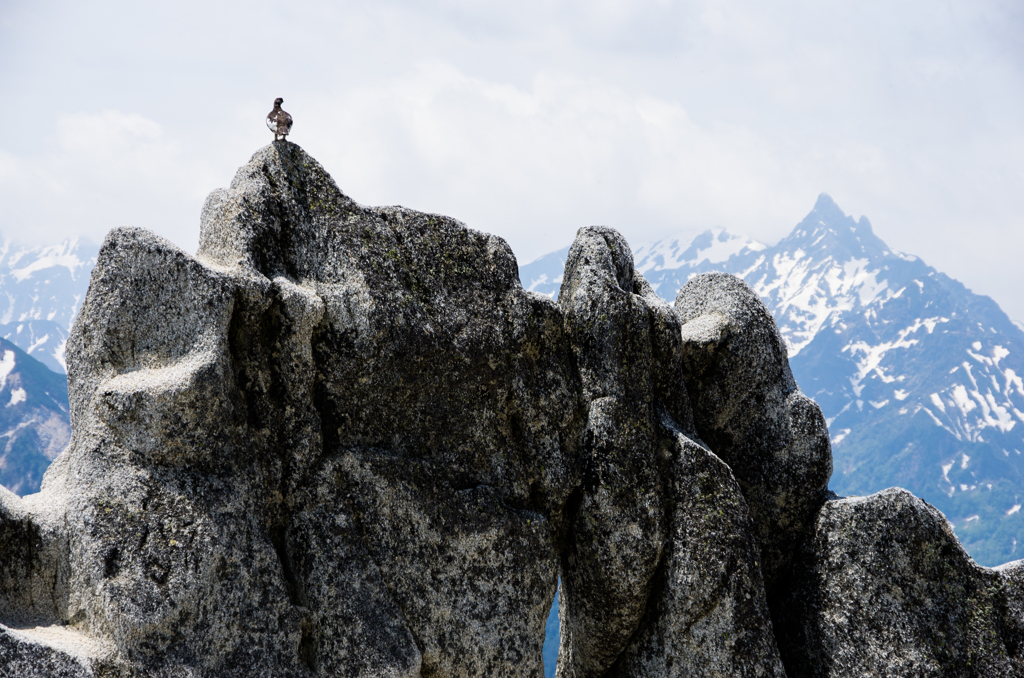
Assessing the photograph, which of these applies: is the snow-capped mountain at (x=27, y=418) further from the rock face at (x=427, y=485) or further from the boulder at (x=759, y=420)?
the boulder at (x=759, y=420)

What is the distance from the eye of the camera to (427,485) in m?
10.1

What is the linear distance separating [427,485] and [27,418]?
135m

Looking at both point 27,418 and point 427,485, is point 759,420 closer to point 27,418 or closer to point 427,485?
point 427,485

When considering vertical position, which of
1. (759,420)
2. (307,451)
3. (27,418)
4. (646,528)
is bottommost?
(307,451)

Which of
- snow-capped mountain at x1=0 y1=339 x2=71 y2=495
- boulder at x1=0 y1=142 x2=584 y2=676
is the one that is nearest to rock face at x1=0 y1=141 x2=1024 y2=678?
boulder at x1=0 y1=142 x2=584 y2=676

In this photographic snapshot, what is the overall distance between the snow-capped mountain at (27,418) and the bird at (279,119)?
119 meters

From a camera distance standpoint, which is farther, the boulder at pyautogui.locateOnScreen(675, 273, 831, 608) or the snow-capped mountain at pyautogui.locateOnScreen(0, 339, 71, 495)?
the snow-capped mountain at pyautogui.locateOnScreen(0, 339, 71, 495)

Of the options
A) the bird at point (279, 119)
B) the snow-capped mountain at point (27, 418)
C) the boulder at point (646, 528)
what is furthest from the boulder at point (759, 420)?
the snow-capped mountain at point (27, 418)

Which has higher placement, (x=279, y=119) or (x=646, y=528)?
(x=279, y=119)

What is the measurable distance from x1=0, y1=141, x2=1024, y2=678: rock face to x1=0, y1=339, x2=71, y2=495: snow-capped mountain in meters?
119

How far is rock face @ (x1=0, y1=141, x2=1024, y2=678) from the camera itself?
848cm

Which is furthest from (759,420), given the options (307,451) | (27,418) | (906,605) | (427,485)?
(27,418)

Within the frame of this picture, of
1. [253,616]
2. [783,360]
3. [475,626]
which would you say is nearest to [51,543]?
[253,616]

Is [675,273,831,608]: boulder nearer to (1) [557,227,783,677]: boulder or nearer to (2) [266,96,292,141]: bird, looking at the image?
(1) [557,227,783,677]: boulder
